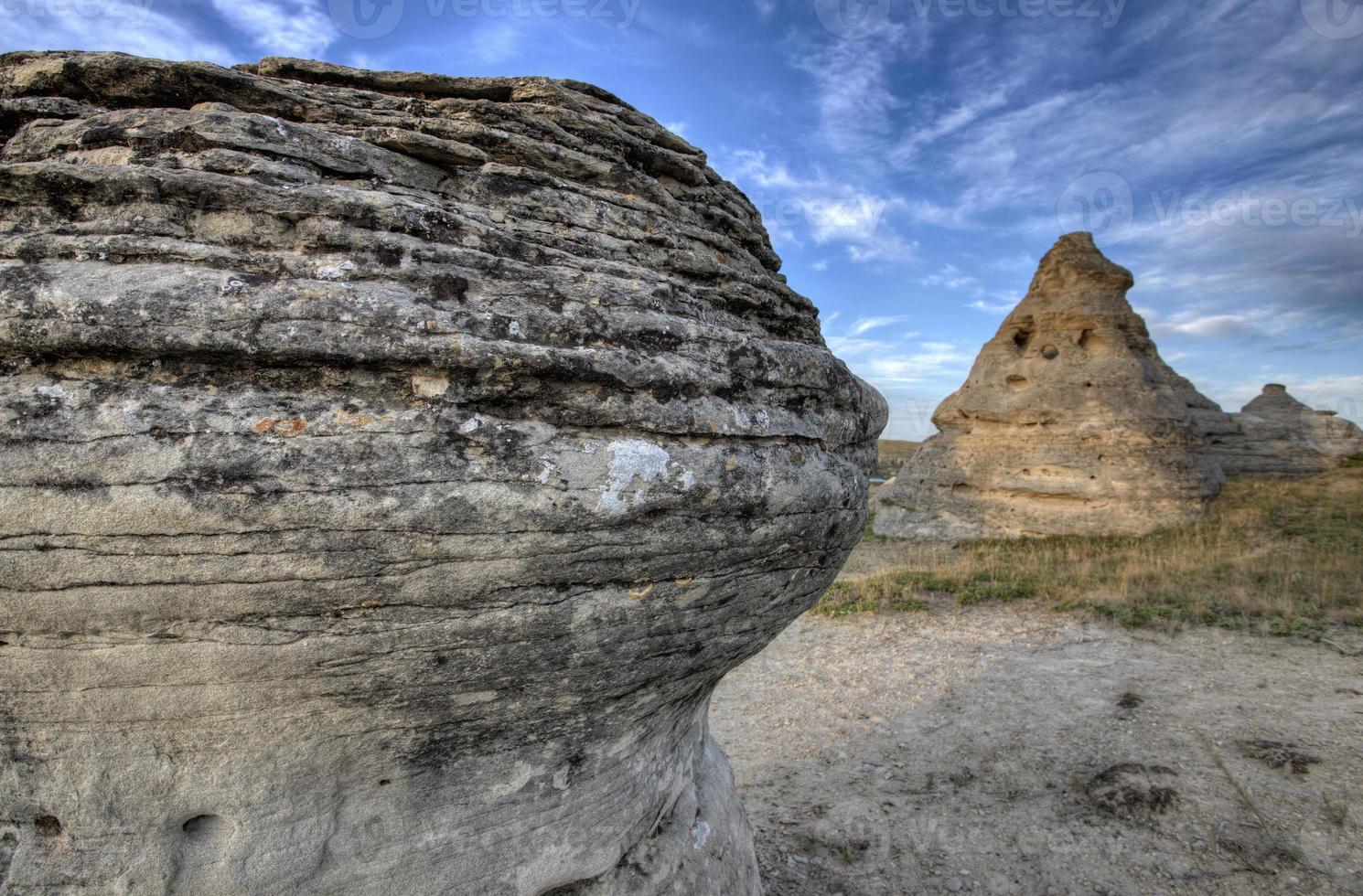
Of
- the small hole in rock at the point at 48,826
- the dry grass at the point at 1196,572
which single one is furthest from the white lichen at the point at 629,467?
the dry grass at the point at 1196,572

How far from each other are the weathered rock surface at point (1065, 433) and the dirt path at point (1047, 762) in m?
5.57

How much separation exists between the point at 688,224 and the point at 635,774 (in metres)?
2.49

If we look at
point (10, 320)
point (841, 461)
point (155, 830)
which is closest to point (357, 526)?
point (10, 320)

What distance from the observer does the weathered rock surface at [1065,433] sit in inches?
513

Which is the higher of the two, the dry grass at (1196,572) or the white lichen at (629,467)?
the white lichen at (629,467)

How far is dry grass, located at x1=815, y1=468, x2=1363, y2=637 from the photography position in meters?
8.45

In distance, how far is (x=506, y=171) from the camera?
2.63 meters

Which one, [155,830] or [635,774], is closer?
[155,830]

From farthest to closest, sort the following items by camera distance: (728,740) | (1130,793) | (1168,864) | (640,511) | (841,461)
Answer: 1. (728,740)
2. (1130,793)
3. (1168,864)
4. (841,461)
5. (640,511)

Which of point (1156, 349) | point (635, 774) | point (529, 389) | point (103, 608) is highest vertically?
point (1156, 349)

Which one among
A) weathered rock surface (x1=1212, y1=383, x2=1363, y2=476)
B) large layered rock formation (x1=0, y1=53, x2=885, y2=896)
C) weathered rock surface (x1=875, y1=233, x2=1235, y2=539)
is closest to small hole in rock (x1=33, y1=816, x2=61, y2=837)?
large layered rock formation (x1=0, y1=53, x2=885, y2=896)

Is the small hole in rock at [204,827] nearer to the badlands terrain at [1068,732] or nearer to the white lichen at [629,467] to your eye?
the white lichen at [629,467]

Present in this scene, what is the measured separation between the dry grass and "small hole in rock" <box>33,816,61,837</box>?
868cm

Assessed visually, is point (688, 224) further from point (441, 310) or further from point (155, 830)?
point (155, 830)
